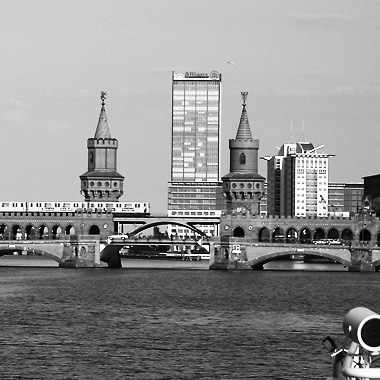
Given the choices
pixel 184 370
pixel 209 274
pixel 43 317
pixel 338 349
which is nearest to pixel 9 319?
pixel 43 317

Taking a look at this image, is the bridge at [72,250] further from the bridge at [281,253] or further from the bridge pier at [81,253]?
the bridge at [281,253]

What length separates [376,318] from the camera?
19.8m

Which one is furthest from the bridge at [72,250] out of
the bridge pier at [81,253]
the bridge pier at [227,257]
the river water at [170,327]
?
the river water at [170,327]

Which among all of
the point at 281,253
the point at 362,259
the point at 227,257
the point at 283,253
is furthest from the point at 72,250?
the point at 362,259

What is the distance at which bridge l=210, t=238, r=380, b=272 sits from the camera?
175875 mm

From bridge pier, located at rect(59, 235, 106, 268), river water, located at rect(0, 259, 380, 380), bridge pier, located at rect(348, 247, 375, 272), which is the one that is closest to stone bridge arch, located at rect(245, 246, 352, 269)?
bridge pier, located at rect(348, 247, 375, 272)

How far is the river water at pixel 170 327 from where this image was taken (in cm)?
5125

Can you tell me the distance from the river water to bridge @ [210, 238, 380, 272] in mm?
33198

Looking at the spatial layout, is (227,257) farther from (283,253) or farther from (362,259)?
(362,259)

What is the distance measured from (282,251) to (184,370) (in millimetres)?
127363

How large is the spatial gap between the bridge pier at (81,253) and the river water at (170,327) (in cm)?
4213

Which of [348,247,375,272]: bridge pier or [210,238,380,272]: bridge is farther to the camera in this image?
[348,247,375,272]: bridge pier

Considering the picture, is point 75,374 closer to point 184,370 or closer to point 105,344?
point 184,370

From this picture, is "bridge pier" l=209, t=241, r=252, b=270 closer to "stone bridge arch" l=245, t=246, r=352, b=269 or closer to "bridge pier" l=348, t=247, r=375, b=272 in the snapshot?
"stone bridge arch" l=245, t=246, r=352, b=269
